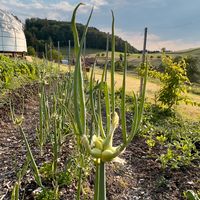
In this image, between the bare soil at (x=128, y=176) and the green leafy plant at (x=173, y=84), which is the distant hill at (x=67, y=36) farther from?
the bare soil at (x=128, y=176)

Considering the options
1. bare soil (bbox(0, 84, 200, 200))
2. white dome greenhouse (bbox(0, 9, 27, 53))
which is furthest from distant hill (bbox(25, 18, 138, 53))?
white dome greenhouse (bbox(0, 9, 27, 53))

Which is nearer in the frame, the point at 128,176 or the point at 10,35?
the point at 128,176

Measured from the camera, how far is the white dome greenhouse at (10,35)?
24.0 metres

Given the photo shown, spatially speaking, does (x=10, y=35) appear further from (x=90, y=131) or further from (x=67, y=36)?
(x=90, y=131)

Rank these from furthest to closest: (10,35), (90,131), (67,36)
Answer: (10,35) → (67,36) → (90,131)

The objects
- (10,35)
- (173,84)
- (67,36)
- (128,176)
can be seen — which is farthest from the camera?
(10,35)

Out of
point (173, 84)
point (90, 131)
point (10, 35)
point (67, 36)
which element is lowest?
point (173, 84)

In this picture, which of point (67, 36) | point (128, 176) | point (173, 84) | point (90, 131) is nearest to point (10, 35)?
point (67, 36)

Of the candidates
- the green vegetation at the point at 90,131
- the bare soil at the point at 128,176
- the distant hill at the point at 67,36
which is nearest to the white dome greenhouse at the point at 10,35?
the distant hill at the point at 67,36

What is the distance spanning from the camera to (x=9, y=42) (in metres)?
24.5

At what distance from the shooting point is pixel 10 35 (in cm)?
2495

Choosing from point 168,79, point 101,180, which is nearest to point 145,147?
Answer: point 101,180

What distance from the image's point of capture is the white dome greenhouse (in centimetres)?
2400

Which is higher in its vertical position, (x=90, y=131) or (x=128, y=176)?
(x=90, y=131)
